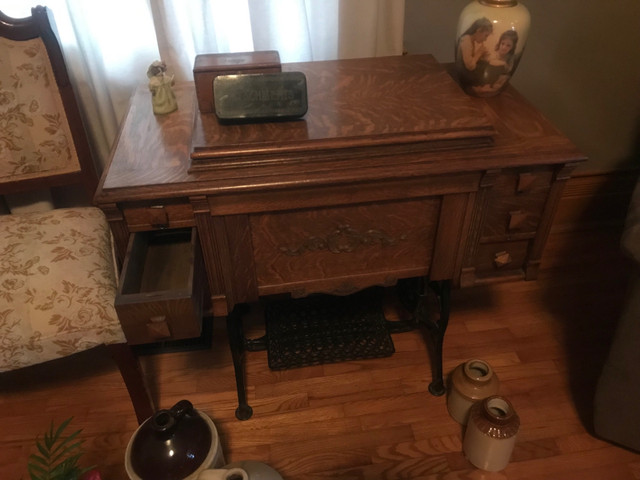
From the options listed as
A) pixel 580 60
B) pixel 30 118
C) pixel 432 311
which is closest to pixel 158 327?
pixel 30 118

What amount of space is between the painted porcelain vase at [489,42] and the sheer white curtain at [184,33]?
0.31 m

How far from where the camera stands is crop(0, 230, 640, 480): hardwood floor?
1312 mm

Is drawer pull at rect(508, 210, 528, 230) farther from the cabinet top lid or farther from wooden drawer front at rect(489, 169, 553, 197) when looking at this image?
the cabinet top lid

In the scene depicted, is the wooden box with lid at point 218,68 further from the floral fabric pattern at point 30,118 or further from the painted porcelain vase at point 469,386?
the painted porcelain vase at point 469,386

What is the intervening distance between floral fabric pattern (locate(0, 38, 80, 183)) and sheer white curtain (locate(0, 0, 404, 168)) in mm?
131

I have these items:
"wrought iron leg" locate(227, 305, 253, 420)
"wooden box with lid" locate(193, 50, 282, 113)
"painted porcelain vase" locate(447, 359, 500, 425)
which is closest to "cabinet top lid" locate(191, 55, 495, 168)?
"wooden box with lid" locate(193, 50, 282, 113)

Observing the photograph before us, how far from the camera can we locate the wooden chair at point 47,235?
1089mm

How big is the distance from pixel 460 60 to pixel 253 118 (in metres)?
0.47

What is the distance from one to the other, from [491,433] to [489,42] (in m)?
0.85

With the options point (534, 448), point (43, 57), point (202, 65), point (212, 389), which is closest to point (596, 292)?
point (534, 448)

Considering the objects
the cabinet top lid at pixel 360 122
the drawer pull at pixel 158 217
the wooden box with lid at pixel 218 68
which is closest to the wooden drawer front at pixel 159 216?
the drawer pull at pixel 158 217

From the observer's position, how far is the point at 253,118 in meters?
1.00

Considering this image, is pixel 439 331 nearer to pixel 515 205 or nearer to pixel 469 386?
pixel 469 386

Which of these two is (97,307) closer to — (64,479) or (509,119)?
(64,479)
